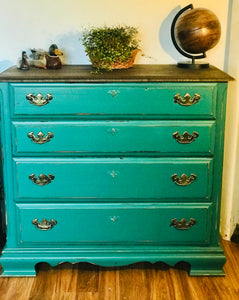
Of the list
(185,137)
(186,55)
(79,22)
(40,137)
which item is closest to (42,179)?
(40,137)

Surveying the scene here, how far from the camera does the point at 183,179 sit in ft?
8.73

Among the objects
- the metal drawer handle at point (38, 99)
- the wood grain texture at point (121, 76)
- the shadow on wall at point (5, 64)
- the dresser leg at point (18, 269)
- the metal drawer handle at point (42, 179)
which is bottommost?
the dresser leg at point (18, 269)

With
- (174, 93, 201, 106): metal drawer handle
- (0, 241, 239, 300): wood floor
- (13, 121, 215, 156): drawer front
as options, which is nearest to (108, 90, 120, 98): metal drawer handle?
(13, 121, 215, 156): drawer front

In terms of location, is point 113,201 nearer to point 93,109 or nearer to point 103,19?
A: point 93,109

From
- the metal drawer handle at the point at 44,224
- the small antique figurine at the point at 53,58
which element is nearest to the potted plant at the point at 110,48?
the small antique figurine at the point at 53,58

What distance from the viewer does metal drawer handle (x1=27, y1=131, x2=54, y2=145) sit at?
8.48 feet

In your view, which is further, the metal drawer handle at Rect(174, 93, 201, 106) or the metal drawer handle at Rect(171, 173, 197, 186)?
the metal drawer handle at Rect(171, 173, 197, 186)

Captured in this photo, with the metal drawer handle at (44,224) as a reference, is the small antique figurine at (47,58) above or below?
above

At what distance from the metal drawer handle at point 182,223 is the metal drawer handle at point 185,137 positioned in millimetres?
474

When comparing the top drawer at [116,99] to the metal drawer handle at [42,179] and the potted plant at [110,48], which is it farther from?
the metal drawer handle at [42,179]

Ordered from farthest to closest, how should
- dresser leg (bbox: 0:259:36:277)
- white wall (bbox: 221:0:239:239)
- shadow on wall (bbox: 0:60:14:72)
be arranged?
shadow on wall (bbox: 0:60:14:72)
white wall (bbox: 221:0:239:239)
dresser leg (bbox: 0:259:36:277)

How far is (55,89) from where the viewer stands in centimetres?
254

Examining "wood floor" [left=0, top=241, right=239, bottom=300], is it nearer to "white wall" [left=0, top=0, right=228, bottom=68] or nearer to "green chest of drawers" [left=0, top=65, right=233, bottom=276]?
"green chest of drawers" [left=0, top=65, right=233, bottom=276]

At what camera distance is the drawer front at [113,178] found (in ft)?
8.66
